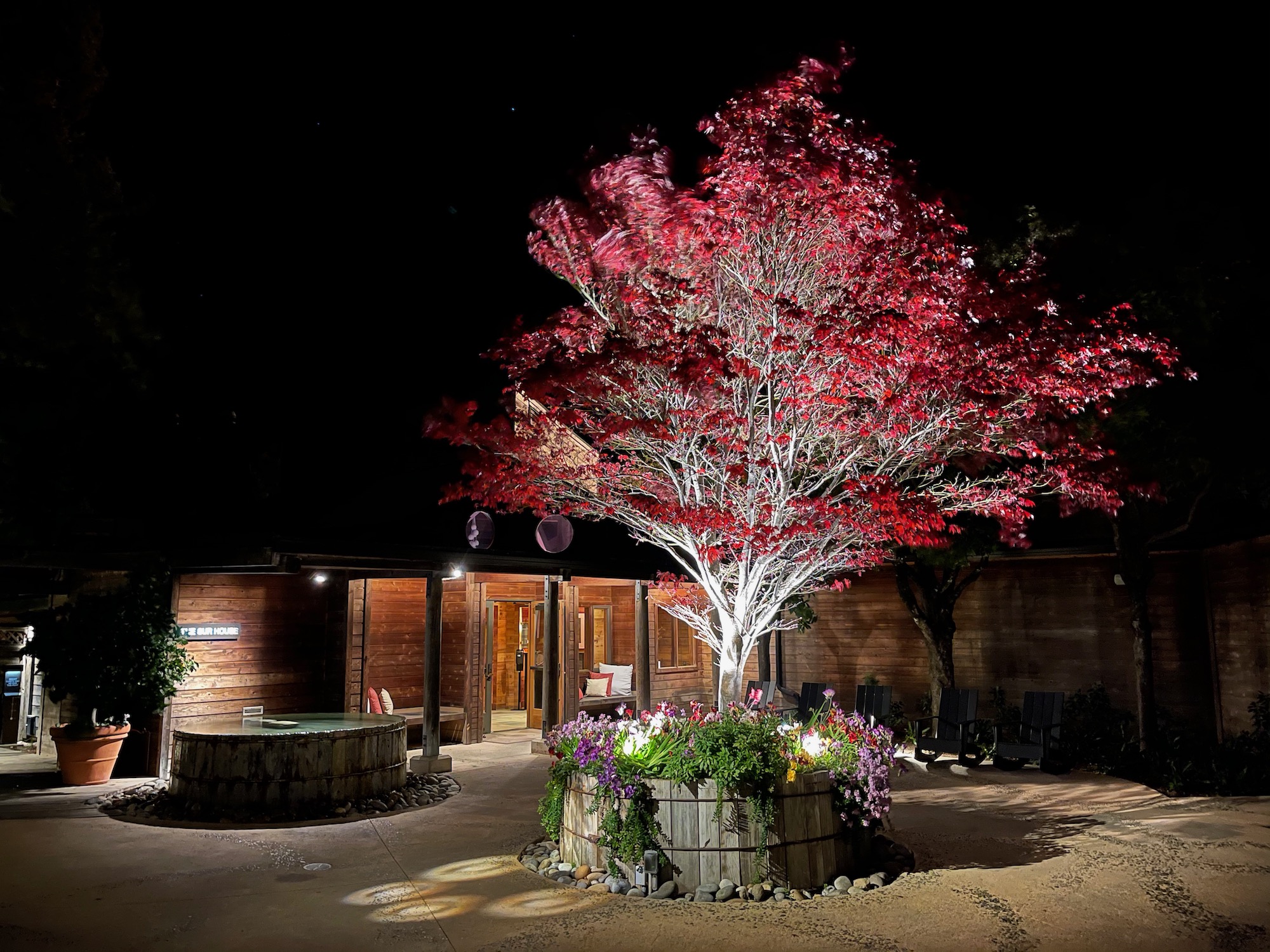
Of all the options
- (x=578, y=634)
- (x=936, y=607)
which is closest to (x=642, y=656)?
(x=578, y=634)

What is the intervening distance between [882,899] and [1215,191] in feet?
28.5

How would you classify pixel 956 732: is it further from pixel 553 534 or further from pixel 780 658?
pixel 553 534

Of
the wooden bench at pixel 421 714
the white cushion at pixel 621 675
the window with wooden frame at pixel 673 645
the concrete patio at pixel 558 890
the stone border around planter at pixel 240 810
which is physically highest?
the window with wooden frame at pixel 673 645

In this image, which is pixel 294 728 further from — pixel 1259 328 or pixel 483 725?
pixel 1259 328

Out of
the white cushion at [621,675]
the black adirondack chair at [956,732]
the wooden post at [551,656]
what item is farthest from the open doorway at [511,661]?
the black adirondack chair at [956,732]

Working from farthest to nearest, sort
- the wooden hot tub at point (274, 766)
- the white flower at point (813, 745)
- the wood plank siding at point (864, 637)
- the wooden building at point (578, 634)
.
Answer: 1. the wood plank siding at point (864, 637)
2. the wooden building at point (578, 634)
3. the wooden hot tub at point (274, 766)
4. the white flower at point (813, 745)

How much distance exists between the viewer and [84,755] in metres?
9.84

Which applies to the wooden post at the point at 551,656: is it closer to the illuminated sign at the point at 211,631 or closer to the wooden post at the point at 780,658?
the illuminated sign at the point at 211,631

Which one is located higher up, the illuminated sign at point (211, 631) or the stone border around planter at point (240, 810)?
the illuminated sign at point (211, 631)

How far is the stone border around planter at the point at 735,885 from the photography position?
556 centimetres

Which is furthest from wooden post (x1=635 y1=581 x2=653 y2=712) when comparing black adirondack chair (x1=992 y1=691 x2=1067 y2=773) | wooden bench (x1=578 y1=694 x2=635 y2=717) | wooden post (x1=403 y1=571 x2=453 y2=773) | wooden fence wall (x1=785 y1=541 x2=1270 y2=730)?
black adirondack chair (x1=992 y1=691 x2=1067 y2=773)

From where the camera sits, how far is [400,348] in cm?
1577

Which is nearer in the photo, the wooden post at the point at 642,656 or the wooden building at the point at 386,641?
the wooden building at the point at 386,641

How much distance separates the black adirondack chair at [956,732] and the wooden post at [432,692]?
5.90 metres
